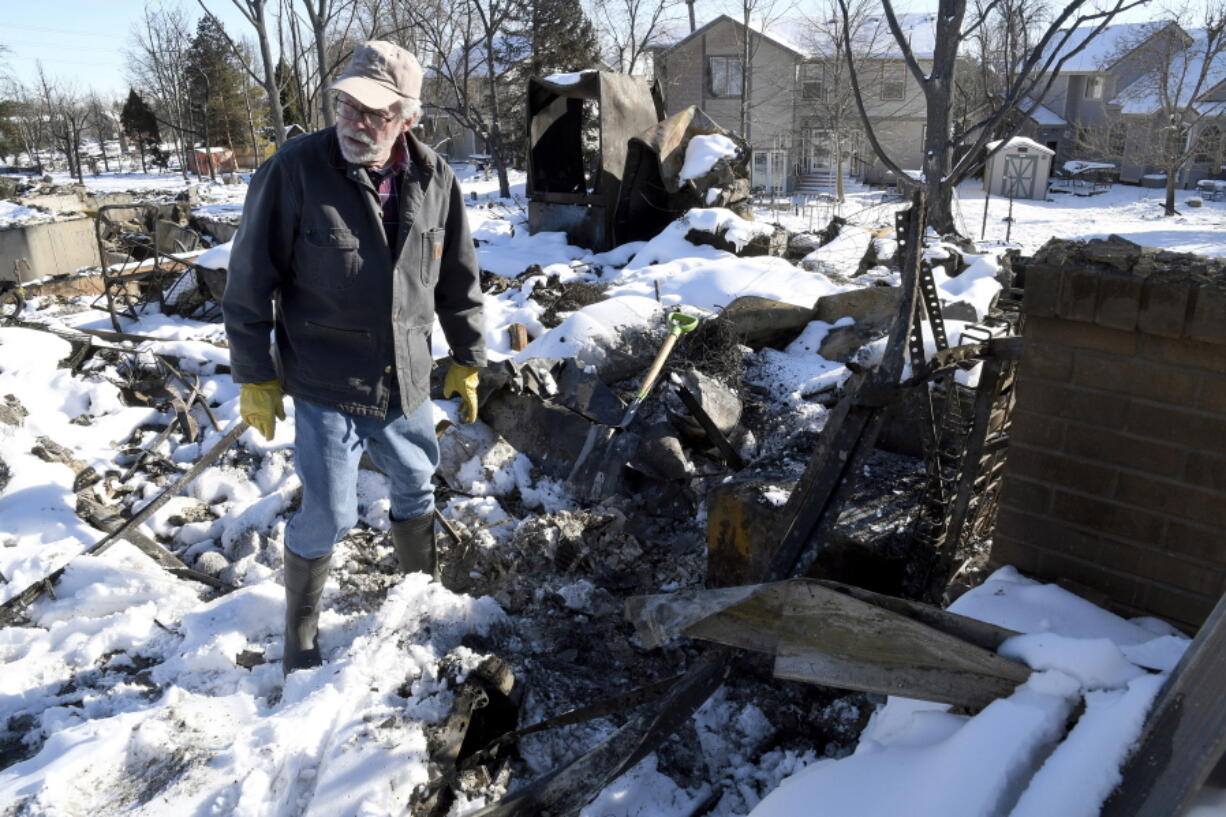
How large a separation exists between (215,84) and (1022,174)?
1286 inches

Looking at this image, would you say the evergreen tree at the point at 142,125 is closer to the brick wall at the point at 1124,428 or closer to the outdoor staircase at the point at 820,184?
the outdoor staircase at the point at 820,184

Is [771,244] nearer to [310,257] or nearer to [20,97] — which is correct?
[310,257]

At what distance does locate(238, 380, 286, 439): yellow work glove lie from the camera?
8.87 feet

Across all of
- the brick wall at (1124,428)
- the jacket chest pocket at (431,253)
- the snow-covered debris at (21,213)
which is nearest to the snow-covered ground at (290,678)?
the brick wall at (1124,428)

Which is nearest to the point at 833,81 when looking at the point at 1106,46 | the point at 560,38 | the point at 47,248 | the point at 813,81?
the point at 813,81

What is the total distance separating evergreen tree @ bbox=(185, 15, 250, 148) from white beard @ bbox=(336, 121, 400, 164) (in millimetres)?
A: 36176

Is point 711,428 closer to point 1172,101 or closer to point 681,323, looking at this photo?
point 681,323

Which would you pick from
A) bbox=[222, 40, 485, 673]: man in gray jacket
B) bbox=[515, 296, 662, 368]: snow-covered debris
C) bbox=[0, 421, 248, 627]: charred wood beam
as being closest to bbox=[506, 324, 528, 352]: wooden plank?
bbox=[515, 296, 662, 368]: snow-covered debris

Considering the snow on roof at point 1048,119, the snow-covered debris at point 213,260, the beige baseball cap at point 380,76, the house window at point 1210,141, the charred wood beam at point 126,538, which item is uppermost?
the snow on roof at point 1048,119

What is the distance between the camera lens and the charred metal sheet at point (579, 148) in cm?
972

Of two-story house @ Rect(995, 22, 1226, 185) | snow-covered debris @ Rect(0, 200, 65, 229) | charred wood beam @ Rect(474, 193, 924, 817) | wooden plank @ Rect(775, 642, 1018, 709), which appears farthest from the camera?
two-story house @ Rect(995, 22, 1226, 185)

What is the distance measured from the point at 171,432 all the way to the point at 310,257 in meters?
2.88

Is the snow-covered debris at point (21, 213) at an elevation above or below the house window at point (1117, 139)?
below

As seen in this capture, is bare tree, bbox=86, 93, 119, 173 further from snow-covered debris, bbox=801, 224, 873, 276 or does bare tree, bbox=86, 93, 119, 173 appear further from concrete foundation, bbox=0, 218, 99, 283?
snow-covered debris, bbox=801, 224, 873, 276
